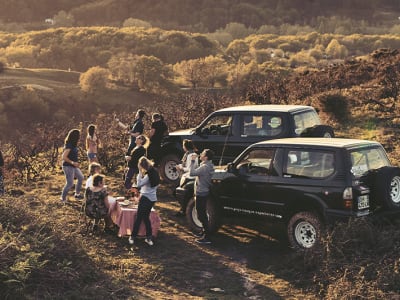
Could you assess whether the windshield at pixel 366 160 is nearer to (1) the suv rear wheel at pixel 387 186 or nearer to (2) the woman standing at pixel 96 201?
(1) the suv rear wheel at pixel 387 186

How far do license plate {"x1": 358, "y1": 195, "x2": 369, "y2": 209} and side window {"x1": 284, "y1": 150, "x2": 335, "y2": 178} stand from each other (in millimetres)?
570

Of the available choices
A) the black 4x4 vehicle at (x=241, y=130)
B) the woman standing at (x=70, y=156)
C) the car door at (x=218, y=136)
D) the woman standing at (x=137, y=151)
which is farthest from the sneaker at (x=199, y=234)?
the woman standing at (x=70, y=156)

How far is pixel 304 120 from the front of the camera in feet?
40.2

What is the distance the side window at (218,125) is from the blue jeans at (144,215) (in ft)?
12.5

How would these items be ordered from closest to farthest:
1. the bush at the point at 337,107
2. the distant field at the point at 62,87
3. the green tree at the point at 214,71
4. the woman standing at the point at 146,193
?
the woman standing at the point at 146,193 < the bush at the point at 337,107 < the distant field at the point at 62,87 < the green tree at the point at 214,71

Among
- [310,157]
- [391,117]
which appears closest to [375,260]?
[310,157]

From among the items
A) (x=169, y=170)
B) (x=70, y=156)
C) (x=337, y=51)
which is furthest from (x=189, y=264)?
(x=337, y=51)

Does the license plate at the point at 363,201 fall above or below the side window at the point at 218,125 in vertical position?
below

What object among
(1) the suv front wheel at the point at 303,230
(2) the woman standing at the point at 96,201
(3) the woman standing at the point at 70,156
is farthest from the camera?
(3) the woman standing at the point at 70,156

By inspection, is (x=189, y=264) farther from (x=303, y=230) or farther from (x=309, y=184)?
(x=309, y=184)

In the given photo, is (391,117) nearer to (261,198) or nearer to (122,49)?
(261,198)

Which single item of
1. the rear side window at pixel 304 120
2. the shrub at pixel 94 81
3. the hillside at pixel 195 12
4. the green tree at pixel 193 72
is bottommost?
the rear side window at pixel 304 120

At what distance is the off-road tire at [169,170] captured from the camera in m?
13.9

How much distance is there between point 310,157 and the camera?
29.0 feet
